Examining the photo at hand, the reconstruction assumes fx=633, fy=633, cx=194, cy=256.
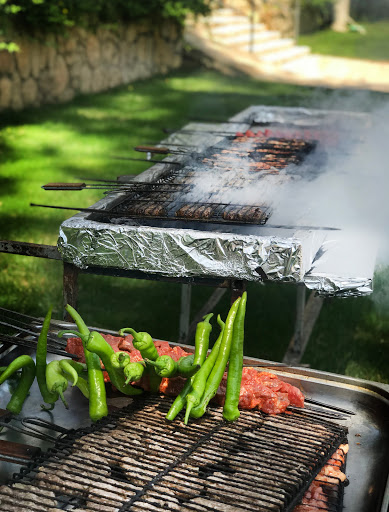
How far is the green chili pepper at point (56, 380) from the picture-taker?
278 cm

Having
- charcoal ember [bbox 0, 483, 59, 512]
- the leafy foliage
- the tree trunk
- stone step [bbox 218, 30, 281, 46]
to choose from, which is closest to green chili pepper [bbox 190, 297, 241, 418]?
charcoal ember [bbox 0, 483, 59, 512]

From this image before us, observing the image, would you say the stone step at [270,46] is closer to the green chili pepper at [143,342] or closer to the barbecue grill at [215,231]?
the barbecue grill at [215,231]

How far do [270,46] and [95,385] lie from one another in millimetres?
16890

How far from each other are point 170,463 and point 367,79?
15.4 m

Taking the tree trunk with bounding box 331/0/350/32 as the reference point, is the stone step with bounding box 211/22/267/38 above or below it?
below

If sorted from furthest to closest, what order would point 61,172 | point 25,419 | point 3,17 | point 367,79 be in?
point 367,79, point 3,17, point 61,172, point 25,419

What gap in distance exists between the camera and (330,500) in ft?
8.02

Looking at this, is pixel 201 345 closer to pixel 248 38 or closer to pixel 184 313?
pixel 184 313

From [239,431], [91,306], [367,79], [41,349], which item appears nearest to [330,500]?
[239,431]

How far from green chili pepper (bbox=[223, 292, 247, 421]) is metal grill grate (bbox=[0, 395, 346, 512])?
6 centimetres

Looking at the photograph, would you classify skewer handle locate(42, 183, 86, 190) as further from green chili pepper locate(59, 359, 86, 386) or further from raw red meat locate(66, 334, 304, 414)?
green chili pepper locate(59, 359, 86, 386)

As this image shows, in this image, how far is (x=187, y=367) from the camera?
2.79 m

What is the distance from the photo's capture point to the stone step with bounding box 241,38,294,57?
17.5 metres

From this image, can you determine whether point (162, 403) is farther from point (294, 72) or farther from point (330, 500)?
point (294, 72)
